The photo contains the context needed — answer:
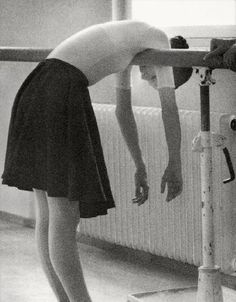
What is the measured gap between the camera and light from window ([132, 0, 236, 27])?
3.35 meters

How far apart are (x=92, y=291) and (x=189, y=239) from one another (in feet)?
1.42

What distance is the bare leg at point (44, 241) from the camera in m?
2.55

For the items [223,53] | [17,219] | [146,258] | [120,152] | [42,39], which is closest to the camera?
[223,53]

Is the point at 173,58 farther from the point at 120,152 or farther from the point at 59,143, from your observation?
the point at 120,152

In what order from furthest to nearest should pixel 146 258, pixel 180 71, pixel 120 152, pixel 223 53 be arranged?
pixel 146 258 < pixel 120 152 < pixel 180 71 < pixel 223 53

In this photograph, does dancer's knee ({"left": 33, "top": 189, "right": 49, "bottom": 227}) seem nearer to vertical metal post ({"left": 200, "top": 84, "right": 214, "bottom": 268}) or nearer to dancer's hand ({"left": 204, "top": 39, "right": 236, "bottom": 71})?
vertical metal post ({"left": 200, "top": 84, "right": 214, "bottom": 268})

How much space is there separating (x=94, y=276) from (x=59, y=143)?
1.17 m

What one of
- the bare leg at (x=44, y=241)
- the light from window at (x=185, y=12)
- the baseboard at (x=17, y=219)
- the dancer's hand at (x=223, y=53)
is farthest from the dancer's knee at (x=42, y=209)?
the baseboard at (x=17, y=219)

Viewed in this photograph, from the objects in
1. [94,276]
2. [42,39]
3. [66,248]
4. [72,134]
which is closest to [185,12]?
[42,39]

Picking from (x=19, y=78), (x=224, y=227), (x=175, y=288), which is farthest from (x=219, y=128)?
(x=19, y=78)

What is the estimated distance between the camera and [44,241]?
256cm

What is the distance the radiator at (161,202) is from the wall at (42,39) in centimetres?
20

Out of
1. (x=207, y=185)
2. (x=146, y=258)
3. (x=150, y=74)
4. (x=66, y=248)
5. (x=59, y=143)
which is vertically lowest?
(x=146, y=258)

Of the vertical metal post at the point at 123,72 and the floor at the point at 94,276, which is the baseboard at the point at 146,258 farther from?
the vertical metal post at the point at 123,72
